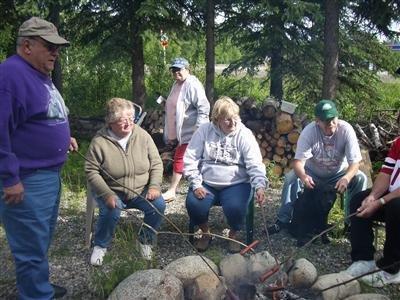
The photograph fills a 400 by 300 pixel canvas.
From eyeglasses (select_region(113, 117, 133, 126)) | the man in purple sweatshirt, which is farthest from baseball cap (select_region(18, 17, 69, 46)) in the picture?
eyeglasses (select_region(113, 117, 133, 126))

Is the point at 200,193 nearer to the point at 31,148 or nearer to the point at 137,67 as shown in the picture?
the point at 31,148

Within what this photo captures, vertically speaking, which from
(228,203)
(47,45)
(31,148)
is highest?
(47,45)

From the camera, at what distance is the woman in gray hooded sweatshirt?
4027 mm

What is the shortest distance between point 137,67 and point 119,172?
488 centimetres

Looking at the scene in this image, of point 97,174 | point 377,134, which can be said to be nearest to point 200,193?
point 97,174

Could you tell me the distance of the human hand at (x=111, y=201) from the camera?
3.68 metres

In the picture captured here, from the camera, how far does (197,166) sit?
4215 millimetres

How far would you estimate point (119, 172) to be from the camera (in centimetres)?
388

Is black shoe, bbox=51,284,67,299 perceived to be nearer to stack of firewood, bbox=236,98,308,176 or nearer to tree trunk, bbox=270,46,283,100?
stack of firewood, bbox=236,98,308,176

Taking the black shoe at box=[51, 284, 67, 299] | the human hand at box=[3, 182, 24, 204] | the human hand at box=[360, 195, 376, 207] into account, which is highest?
the human hand at box=[3, 182, 24, 204]

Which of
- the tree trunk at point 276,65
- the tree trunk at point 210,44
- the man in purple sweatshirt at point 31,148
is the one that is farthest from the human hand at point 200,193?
the tree trunk at point 276,65

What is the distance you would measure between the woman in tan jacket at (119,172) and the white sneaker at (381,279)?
1558 mm

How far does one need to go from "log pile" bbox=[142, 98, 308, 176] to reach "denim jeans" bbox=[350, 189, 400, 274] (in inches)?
97.8

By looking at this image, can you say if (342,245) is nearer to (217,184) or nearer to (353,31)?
(217,184)
